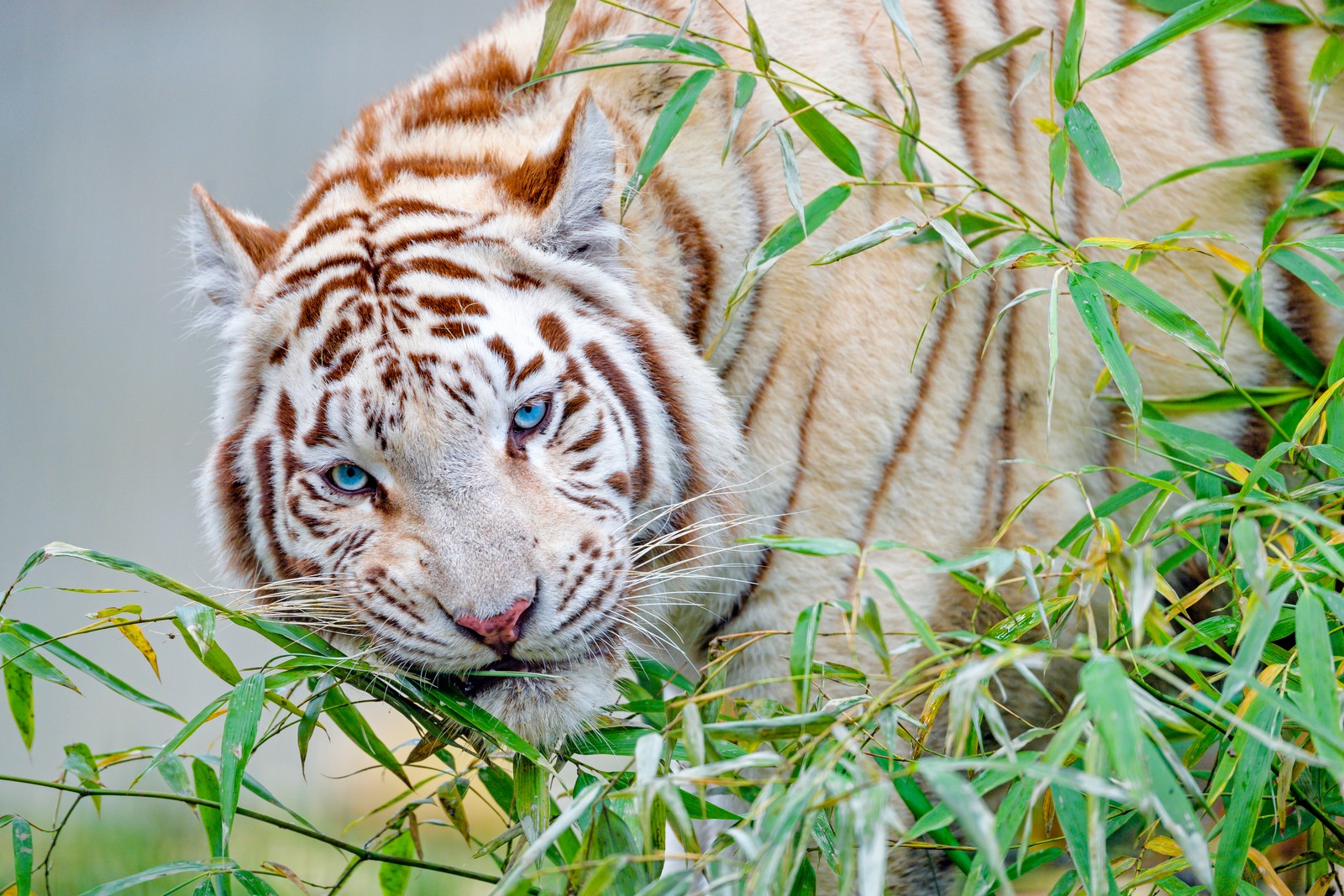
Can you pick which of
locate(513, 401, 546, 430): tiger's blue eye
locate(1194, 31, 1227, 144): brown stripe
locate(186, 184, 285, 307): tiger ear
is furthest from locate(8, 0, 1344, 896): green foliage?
locate(186, 184, 285, 307): tiger ear

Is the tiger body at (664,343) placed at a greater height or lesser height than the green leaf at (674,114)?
lesser

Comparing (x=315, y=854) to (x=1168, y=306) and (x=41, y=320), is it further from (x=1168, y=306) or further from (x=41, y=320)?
(x=1168, y=306)

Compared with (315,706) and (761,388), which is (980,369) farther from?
(315,706)

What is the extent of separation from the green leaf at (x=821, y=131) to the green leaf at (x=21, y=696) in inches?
34.6

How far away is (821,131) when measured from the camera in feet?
3.67

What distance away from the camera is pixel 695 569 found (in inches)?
49.1

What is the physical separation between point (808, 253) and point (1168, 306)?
47 cm

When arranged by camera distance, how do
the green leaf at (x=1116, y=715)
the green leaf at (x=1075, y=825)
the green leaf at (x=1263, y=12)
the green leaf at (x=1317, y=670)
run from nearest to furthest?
the green leaf at (x=1116, y=715) → the green leaf at (x=1317, y=670) → the green leaf at (x=1075, y=825) → the green leaf at (x=1263, y=12)

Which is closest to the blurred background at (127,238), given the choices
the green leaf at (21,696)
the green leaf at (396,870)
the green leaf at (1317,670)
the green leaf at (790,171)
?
the green leaf at (396,870)

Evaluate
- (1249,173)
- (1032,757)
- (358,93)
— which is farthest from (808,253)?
(358,93)

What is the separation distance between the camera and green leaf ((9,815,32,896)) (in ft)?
3.26

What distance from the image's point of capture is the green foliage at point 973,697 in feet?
2.29

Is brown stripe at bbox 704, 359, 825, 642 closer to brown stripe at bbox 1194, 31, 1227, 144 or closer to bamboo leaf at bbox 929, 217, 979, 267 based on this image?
bamboo leaf at bbox 929, 217, 979, 267

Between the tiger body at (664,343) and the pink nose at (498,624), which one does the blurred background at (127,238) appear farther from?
the pink nose at (498,624)
